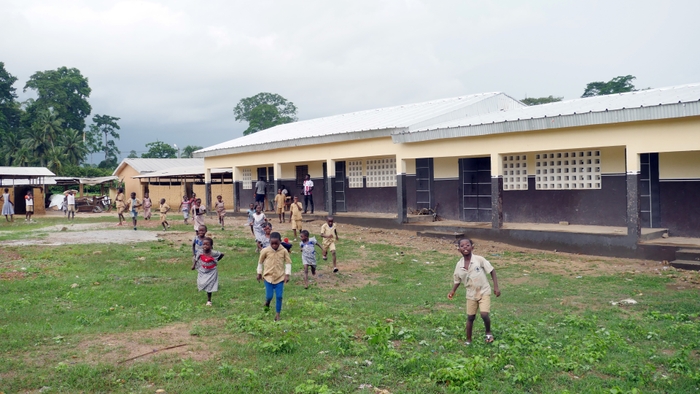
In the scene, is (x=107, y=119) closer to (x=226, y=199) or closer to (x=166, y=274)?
(x=226, y=199)

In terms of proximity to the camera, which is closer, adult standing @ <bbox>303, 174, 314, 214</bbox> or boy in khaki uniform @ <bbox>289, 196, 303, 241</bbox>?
boy in khaki uniform @ <bbox>289, 196, 303, 241</bbox>

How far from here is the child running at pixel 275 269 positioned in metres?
8.67

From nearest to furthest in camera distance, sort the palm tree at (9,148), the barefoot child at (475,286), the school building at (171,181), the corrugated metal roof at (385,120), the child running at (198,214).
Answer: the barefoot child at (475,286) < the child running at (198,214) < the corrugated metal roof at (385,120) < the school building at (171,181) < the palm tree at (9,148)

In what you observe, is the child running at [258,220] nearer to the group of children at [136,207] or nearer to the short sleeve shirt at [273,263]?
the short sleeve shirt at [273,263]

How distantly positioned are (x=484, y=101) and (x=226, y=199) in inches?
683

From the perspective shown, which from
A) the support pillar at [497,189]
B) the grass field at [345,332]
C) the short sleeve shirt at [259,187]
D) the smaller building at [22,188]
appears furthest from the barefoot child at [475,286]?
the smaller building at [22,188]

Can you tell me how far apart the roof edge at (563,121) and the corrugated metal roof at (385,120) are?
1188mm

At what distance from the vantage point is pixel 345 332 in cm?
739

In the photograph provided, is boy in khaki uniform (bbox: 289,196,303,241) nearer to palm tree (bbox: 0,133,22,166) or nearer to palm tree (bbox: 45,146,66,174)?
palm tree (bbox: 45,146,66,174)

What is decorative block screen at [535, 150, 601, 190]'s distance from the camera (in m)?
16.0

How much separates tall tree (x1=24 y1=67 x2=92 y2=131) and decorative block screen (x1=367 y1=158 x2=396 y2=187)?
48858mm

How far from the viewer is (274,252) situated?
29.0ft

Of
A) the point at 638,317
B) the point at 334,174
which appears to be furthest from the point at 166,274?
the point at 334,174

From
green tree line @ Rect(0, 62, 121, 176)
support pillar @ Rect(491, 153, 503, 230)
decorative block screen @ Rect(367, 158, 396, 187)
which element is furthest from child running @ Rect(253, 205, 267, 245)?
green tree line @ Rect(0, 62, 121, 176)
